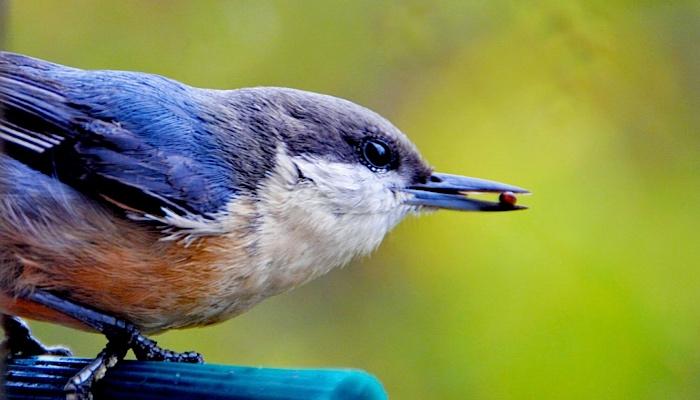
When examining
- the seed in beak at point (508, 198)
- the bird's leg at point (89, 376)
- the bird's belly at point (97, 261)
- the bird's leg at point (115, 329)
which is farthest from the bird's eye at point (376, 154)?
the bird's leg at point (89, 376)

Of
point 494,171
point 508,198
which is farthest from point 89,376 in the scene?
point 494,171

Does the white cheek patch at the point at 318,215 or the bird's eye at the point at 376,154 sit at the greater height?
the bird's eye at the point at 376,154

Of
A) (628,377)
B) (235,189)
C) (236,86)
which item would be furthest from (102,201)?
(628,377)

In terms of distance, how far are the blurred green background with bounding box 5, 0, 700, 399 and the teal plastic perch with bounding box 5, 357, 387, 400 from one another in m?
1.05

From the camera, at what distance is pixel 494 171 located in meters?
2.87

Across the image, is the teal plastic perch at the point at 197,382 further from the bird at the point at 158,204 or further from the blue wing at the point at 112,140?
the blue wing at the point at 112,140

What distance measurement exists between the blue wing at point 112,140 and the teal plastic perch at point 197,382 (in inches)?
13.5

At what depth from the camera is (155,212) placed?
1.99m

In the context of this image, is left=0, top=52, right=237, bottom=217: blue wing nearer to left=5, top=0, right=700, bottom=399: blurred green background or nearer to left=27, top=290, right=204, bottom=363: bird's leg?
left=27, top=290, right=204, bottom=363: bird's leg

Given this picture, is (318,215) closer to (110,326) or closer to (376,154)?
(376,154)

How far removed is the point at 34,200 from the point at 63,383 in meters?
0.37

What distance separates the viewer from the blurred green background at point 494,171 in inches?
107

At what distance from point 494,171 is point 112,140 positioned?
46.9 inches

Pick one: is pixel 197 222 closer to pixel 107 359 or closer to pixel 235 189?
pixel 235 189
